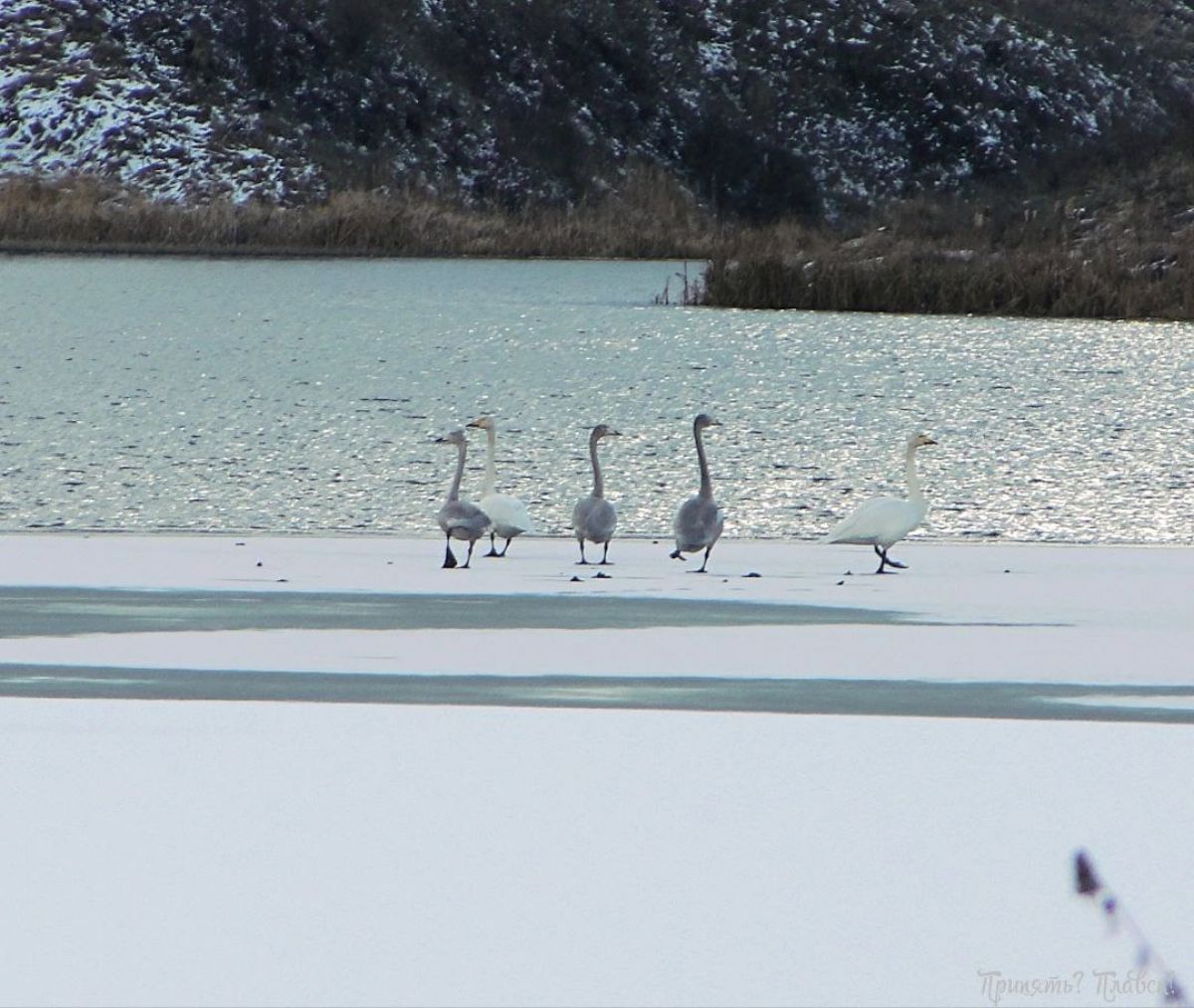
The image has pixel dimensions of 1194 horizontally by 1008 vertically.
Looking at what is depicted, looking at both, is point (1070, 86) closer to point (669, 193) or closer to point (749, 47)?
point (749, 47)

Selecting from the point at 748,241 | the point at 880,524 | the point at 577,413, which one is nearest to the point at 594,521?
the point at 880,524

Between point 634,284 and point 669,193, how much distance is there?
46.9m

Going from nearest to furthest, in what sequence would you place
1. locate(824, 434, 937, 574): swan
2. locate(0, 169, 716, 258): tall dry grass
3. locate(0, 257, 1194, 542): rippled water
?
locate(824, 434, 937, 574): swan < locate(0, 257, 1194, 542): rippled water < locate(0, 169, 716, 258): tall dry grass

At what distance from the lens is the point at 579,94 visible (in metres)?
138

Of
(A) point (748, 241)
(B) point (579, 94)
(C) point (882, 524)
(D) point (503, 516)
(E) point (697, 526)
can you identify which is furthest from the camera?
(B) point (579, 94)

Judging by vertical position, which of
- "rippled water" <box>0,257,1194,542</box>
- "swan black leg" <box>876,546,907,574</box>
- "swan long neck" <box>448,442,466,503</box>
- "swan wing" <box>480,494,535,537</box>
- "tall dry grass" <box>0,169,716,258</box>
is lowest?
"tall dry grass" <box>0,169,716,258</box>

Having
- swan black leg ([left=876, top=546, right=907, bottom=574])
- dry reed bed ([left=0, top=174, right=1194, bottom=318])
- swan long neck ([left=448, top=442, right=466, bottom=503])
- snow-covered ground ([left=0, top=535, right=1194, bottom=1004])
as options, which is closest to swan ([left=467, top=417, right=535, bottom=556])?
swan long neck ([left=448, top=442, right=466, bottom=503])

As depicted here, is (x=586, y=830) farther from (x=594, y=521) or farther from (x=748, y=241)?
(x=748, y=241)

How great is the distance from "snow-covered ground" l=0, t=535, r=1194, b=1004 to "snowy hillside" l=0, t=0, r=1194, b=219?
348 ft

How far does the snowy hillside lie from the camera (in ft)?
398

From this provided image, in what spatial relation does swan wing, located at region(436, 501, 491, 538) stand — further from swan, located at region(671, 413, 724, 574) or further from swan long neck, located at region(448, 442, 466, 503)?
swan, located at region(671, 413, 724, 574)

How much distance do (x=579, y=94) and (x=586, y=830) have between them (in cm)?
13311

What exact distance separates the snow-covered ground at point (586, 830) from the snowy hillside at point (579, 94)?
10613 cm

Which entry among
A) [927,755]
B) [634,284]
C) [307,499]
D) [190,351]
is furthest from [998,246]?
[927,755]
